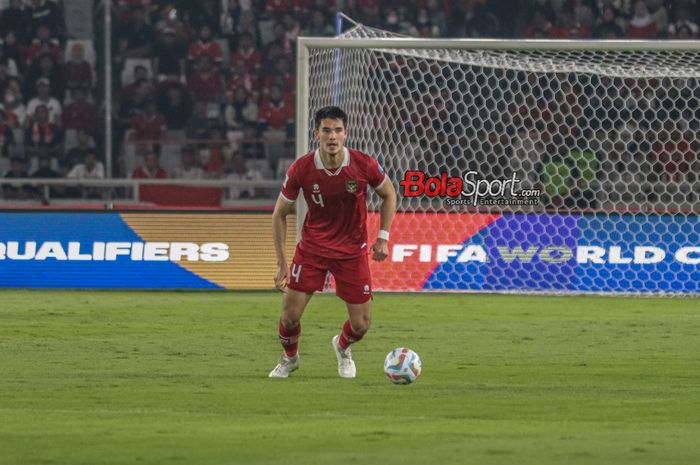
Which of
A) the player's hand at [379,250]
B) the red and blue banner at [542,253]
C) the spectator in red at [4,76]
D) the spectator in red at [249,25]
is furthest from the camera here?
the spectator in red at [249,25]

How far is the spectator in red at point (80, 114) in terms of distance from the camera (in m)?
23.5

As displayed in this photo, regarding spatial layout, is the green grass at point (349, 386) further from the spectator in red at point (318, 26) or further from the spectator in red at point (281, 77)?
the spectator in red at point (318, 26)

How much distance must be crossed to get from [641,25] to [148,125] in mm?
8180

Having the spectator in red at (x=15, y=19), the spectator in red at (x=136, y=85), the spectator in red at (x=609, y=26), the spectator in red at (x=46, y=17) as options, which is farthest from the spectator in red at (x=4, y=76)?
the spectator in red at (x=609, y=26)

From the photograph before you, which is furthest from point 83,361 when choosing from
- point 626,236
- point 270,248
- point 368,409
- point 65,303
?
point 626,236

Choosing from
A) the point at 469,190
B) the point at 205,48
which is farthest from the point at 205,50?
the point at 469,190

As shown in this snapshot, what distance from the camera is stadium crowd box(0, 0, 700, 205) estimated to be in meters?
22.9

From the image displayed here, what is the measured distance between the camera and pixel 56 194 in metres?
22.8

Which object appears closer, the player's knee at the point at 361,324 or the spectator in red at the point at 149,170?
the player's knee at the point at 361,324

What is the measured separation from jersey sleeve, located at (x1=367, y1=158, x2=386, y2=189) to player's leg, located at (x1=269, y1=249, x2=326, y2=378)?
63 centimetres

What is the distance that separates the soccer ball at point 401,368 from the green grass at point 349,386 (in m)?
0.12

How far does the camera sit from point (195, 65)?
960 inches

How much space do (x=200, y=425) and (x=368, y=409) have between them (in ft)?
3.54

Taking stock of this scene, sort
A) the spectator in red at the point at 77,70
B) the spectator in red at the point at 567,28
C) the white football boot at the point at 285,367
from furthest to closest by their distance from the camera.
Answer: the spectator in red at the point at 567,28 → the spectator in red at the point at 77,70 → the white football boot at the point at 285,367
